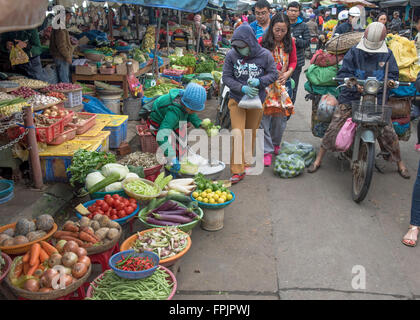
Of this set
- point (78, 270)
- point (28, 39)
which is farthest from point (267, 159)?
point (28, 39)

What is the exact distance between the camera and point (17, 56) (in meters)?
7.24

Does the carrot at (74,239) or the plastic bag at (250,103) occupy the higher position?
the plastic bag at (250,103)

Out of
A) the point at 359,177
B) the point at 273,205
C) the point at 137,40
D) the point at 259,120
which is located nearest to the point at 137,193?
the point at 273,205

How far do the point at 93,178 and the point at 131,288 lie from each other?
1.87m

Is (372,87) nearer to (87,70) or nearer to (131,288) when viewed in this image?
(131,288)

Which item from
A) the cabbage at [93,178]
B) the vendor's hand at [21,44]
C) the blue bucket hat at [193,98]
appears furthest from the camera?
the vendor's hand at [21,44]

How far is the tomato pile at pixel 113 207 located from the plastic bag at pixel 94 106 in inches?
154

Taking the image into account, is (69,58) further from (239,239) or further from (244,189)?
(239,239)

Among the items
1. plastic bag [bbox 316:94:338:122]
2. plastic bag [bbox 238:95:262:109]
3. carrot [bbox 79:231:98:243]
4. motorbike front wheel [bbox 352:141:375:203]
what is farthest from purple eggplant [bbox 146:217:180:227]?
plastic bag [bbox 316:94:338:122]

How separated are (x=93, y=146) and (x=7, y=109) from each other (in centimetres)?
114

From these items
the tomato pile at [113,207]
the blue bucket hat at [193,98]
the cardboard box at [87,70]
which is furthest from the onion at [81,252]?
the cardboard box at [87,70]

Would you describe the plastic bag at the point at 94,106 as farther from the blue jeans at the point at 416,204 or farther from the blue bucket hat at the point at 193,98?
the blue jeans at the point at 416,204

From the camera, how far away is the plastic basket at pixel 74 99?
6.75 meters

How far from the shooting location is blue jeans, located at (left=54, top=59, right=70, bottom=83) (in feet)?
27.0
